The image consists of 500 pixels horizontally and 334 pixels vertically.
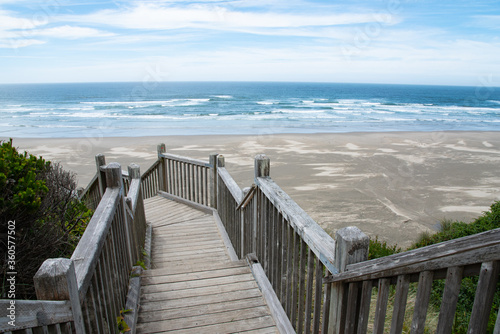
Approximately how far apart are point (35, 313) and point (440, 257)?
5.12 feet

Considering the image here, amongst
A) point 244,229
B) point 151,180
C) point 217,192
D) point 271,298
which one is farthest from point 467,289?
point 151,180

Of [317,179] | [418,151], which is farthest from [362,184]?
[418,151]

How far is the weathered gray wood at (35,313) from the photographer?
4.16ft

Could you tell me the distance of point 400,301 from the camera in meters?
1.44

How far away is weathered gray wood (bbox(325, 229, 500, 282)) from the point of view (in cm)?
102

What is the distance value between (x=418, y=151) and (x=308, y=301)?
56.9 ft

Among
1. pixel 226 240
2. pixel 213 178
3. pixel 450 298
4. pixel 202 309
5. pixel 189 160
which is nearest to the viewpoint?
pixel 450 298

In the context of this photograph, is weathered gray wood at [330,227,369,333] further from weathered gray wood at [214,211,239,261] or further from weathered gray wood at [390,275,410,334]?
weathered gray wood at [214,211,239,261]

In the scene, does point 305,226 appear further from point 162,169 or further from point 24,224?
point 162,169

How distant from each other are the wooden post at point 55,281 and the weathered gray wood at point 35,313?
3 centimetres

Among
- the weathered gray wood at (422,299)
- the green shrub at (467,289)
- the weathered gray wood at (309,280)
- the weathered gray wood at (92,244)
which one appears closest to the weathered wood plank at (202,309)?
the weathered gray wood at (309,280)

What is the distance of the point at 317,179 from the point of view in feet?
40.7

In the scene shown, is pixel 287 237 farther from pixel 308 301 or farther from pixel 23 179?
pixel 23 179

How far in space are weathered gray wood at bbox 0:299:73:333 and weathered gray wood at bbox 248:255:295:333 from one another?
1.83 metres
